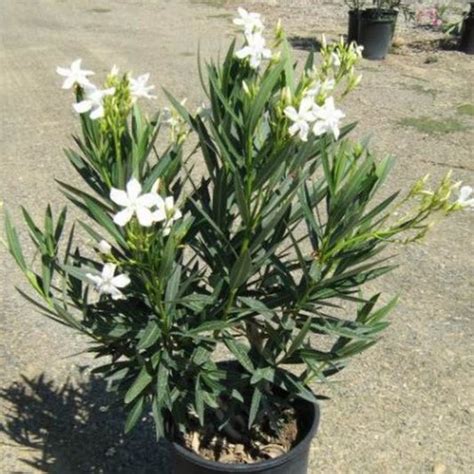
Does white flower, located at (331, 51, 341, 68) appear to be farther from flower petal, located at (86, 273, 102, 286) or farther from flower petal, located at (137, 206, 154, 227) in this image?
flower petal, located at (86, 273, 102, 286)

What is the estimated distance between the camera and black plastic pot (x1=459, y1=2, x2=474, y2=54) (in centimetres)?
905

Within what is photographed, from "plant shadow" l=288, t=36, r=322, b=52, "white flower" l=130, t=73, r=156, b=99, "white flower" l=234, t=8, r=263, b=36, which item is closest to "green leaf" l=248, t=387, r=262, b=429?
"white flower" l=130, t=73, r=156, b=99

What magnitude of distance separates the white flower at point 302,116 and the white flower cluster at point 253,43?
218 mm

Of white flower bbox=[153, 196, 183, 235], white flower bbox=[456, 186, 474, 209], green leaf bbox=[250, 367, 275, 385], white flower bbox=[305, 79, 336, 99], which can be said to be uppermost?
white flower bbox=[305, 79, 336, 99]

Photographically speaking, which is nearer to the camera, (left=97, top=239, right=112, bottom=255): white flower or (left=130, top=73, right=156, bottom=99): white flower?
(left=97, top=239, right=112, bottom=255): white flower

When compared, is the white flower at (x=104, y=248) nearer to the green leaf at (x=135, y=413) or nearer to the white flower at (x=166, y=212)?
the white flower at (x=166, y=212)

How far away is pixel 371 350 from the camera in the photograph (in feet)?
11.5

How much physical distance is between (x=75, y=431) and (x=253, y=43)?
5.75ft

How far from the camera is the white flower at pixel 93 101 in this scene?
5.80 feet

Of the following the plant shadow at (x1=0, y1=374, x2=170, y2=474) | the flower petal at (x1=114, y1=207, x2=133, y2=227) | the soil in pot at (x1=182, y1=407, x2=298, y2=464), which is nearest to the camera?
the flower petal at (x1=114, y1=207, x2=133, y2=227)

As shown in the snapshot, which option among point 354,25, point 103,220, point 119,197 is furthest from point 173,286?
point 354,25

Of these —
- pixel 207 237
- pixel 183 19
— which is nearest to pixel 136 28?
pixel 183 19

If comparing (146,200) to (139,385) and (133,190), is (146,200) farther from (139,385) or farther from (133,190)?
(139,385)

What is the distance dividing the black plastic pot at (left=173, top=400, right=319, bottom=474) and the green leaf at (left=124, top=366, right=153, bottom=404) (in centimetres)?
31
